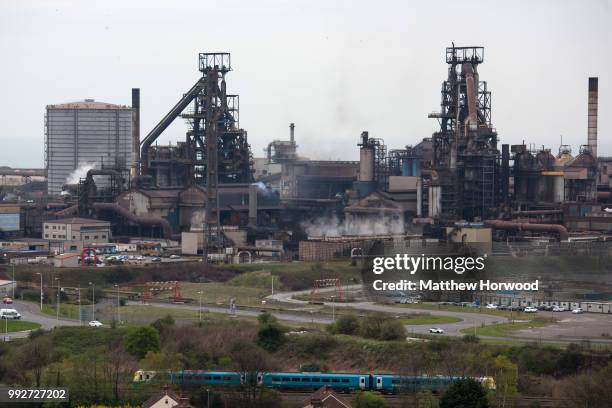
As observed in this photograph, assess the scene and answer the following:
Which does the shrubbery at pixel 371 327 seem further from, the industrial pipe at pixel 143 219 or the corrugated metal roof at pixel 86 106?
the corrugated metal roof at pixel 86 106

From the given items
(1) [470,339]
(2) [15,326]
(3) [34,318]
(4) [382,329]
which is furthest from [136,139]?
(1) [470,339]

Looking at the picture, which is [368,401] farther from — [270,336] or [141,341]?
[141,341]

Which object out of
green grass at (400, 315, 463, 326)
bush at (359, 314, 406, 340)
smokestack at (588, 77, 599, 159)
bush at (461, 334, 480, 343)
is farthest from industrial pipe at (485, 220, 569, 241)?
bush at (461, 334, 480, 343)

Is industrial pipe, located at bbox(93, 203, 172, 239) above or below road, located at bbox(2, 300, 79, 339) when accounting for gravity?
above

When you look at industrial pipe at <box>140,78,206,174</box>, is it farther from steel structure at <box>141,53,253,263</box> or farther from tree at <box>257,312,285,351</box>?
tree at <box>257,312,285,351</box>

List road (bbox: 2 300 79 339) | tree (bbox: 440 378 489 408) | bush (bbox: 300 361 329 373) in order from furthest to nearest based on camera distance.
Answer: road (bbox: 2 300 79 339)
bush (bbox: 300 361 329 373)
tree (bbox: 440 378 489 408)

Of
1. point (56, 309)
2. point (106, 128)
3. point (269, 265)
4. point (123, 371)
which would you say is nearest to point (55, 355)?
point (123, 371)
